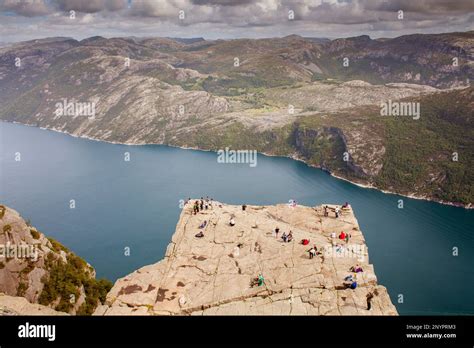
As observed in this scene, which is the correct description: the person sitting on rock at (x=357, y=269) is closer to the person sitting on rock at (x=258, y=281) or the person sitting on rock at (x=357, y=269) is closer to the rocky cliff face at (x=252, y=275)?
the rocky cliff face at (x=252, y=275)

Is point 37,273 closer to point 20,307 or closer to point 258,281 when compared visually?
point 20,307

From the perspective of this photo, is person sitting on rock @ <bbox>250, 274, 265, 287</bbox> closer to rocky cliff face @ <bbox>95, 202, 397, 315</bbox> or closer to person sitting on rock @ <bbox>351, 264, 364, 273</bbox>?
rocky cliff face @ <bbox>95, 202, 397, 315</bbox>

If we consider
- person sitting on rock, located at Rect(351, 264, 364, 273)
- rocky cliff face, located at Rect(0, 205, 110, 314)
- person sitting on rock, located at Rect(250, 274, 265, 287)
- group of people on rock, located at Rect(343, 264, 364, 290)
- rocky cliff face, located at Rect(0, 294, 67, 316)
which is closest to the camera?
group of people on rock, located at Rect(343, 264, 364, 290)

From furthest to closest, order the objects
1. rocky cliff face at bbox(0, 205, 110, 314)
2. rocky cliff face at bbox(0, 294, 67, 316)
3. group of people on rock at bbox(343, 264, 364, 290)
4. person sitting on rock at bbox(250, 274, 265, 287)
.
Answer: rocky cliff face at bbox(0, 205, 110, 314) < rocky cliff face at bbox(0, 294, 67, 316) < person sitting on rock at bbox(250, 274, 265, 287) < group of people on rock at bbox(343, 264, 364, 290)

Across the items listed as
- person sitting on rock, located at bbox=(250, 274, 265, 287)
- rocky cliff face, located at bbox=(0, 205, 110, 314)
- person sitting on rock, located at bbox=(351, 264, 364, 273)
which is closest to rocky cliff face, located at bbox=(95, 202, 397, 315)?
person sitting on rock, located at bbox=(250, 274, 265, 287)

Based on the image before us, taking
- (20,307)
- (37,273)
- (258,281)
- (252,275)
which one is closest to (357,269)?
(258,281)

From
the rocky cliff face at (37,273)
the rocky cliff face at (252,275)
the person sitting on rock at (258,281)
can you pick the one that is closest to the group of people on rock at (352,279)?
the rocky cliff face at (252,275)
